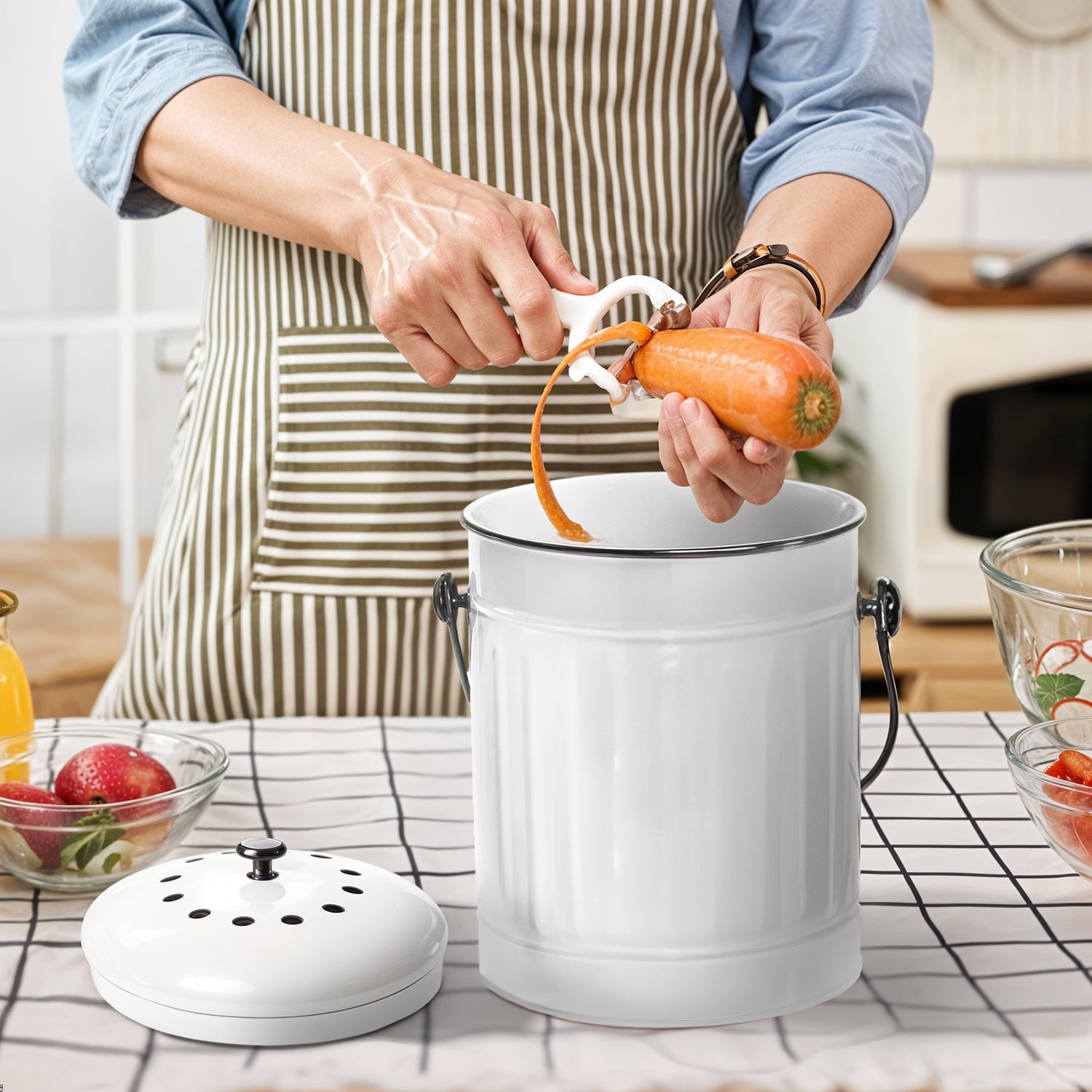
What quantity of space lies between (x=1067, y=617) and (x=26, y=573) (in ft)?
6.19

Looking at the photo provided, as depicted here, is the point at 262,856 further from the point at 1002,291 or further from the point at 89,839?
the point at 1002,291

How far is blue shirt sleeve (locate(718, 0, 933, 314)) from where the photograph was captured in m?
0.95

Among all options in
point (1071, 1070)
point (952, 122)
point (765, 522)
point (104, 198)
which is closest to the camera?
point (1071, 1070)

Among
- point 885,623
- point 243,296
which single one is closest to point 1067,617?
A: point 885,623

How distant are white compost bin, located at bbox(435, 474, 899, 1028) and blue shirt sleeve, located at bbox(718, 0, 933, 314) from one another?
44 centimetres

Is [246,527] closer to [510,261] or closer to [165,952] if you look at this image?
[510,261]

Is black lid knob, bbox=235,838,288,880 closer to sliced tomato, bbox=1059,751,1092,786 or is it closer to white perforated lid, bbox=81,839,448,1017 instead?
white perforated lid, bbox=81,839,448,1017

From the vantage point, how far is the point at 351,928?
1.86ft

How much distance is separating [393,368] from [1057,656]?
553mm

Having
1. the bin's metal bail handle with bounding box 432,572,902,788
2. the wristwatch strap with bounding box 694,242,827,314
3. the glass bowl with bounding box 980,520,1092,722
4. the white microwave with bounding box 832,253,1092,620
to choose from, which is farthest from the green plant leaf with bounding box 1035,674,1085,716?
the white microwave with bounding box 832,253,1092,620

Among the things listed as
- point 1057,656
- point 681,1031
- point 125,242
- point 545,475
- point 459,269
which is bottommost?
point 681,1031

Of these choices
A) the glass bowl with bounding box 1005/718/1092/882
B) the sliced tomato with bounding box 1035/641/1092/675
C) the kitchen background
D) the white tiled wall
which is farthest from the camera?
the white tiled wall

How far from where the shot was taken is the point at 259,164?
86 centimetres

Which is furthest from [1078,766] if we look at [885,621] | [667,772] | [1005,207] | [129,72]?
[1005,207]
